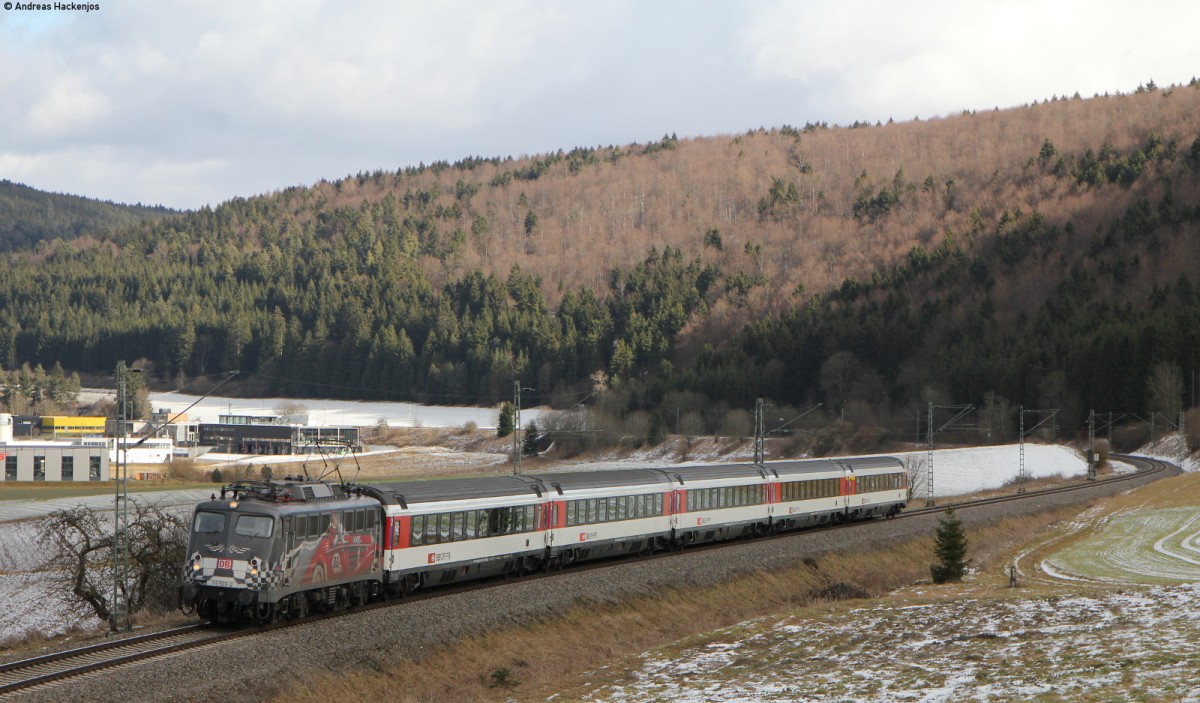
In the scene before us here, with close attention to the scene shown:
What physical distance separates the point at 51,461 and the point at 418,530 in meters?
118

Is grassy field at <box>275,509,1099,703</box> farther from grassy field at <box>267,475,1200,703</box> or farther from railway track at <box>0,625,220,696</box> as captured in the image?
railway track at <box>0,625,220,696</box>

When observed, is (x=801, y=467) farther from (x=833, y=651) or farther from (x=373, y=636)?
(x=373, y=636)

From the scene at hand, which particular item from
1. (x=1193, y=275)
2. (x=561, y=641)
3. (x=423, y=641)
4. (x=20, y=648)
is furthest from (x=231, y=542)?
(x=1193, y=275)

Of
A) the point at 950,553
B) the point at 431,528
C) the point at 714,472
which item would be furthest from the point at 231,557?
the point at 714,472

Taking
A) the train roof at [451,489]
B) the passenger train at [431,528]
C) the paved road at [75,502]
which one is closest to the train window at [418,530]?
the passenger train at [431,528]

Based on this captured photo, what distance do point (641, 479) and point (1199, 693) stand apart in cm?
2961

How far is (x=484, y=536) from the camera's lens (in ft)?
127

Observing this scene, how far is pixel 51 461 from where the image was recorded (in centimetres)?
13925

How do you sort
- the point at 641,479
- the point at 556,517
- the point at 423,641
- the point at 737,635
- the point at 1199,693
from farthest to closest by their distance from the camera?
the point at 641,479 < the point at 556,517 < the point at 737,635 < the point at 423,641 < the point at 1199,693

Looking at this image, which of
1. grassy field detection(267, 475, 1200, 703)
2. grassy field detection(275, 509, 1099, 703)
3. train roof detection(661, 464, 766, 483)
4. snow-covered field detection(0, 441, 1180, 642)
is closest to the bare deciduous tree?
snow-covered field detection(0, 441, 1180, 642)

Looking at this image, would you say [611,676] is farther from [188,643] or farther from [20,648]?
[20,648]

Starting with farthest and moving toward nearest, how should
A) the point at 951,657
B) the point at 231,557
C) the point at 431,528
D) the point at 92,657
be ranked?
the point at 431,528
the point at 231,557
the point at 92,657
the point at 951,657

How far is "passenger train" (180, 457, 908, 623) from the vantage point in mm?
30297

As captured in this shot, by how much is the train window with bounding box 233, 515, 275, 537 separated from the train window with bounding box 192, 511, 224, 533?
1.67 feet
